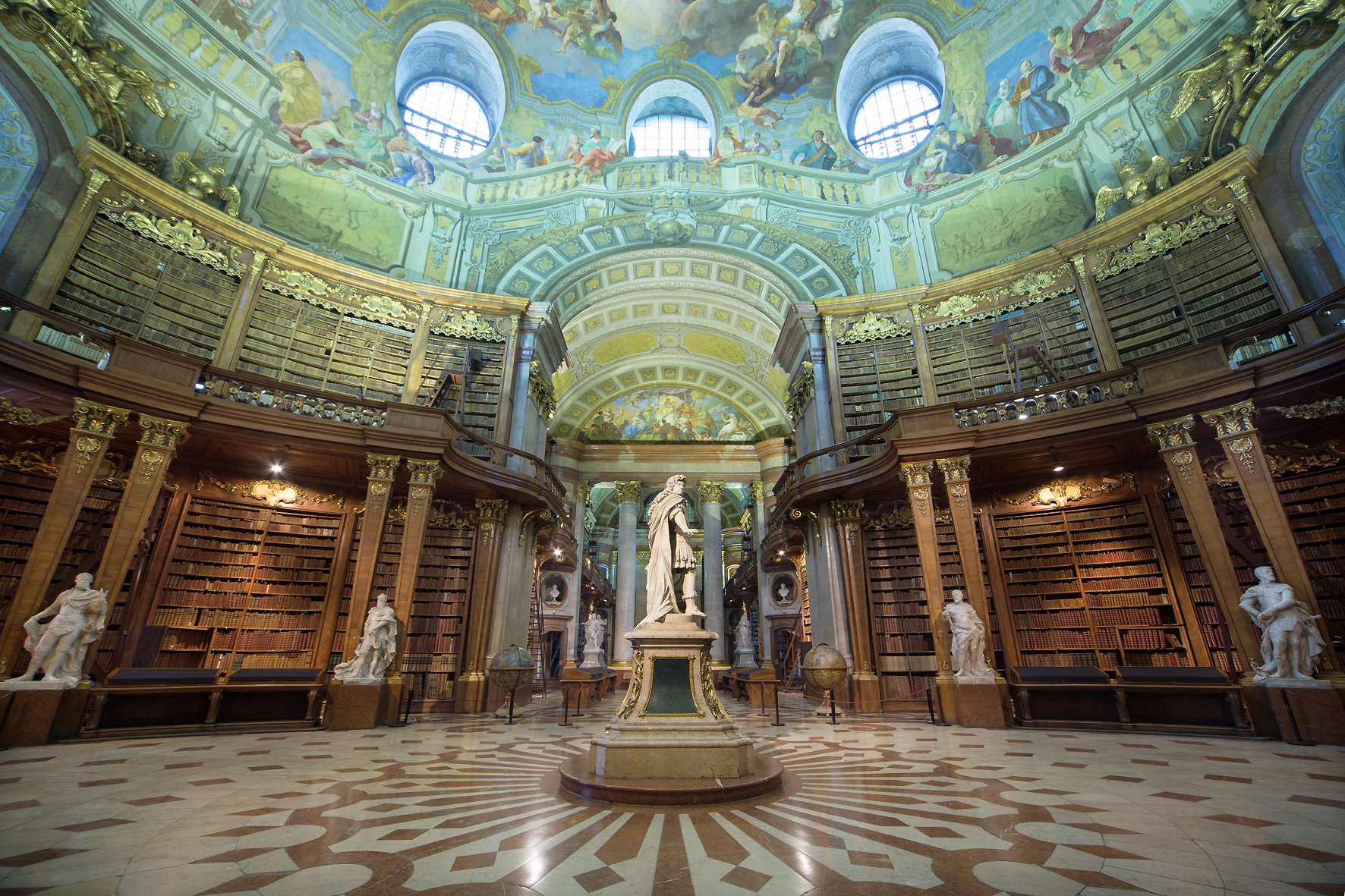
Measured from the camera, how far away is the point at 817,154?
47.2 ft

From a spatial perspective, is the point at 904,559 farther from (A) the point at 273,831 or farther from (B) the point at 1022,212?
(A) the point at 273,831

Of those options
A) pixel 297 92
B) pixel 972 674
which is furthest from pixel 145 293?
pixel 972 674

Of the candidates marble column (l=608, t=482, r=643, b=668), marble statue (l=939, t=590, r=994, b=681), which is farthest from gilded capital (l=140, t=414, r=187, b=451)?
marble column (l=608, t=482, r=643, b=668)

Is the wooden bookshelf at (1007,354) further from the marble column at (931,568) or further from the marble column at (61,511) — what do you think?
the marble column at (61,511)

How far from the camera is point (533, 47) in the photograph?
13.8 meters

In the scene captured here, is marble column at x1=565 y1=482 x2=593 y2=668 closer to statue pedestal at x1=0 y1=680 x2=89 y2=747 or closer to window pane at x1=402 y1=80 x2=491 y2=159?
window pane at x1=402 y1=80 x2=491 y2=159

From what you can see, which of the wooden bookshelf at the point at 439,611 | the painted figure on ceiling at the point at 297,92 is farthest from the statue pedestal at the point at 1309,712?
the painted figure on ceiling at the point at 297,92

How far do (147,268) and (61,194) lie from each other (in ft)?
4.26

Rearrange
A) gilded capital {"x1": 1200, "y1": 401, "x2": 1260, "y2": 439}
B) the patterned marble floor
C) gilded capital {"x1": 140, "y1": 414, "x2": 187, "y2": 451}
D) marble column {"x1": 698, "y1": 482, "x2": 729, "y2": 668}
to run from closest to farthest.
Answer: the patterned marble floor → gilded capital {"x1": 1200, "y1": 401, "x2": 1260, "y2": 439} → gilded capital {"x1": 140, "y1": 414, "x2": 187, "y2": 451} → marble column {"x1": 698, "y1": 482, "x2": 729, "y2": 668}

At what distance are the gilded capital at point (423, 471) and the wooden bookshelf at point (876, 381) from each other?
809cm

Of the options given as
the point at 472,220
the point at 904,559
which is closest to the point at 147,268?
the point at 472,220

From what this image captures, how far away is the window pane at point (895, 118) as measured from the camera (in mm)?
13805

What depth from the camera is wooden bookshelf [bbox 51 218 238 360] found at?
338 inches

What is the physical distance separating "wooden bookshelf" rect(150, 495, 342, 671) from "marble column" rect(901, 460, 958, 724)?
390 inches
